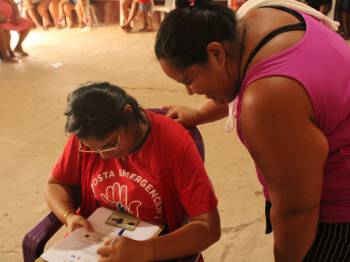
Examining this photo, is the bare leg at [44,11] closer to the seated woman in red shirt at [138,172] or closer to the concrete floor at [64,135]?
the concrete floor at [64,135]

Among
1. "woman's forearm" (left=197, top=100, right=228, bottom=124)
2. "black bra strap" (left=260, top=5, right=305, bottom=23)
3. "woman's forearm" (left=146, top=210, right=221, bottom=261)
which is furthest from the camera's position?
"woman's forearm" (left=197, top=100, right=228, bottom=124)

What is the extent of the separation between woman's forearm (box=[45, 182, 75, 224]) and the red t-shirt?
97 millimetres

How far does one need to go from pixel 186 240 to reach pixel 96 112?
1.52ft

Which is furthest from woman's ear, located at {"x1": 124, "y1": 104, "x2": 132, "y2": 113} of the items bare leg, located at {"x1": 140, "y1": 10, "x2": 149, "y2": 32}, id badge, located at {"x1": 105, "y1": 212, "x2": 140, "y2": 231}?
bare leg, located at {"x1": 140, "y1": 10, "x2": 149, "y2": 32}

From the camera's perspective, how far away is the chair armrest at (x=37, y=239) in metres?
1.49

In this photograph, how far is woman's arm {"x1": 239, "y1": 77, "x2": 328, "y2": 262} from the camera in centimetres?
87

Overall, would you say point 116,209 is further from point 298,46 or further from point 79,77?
point 79,77

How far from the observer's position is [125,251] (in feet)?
4.02

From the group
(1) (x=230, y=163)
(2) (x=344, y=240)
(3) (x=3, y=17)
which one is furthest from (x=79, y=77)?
(2) (x=344, y=240)

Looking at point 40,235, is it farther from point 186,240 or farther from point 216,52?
point 216,52

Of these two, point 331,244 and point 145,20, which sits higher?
point 331,244

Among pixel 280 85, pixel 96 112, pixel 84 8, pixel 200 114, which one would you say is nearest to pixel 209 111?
pixel 200 114

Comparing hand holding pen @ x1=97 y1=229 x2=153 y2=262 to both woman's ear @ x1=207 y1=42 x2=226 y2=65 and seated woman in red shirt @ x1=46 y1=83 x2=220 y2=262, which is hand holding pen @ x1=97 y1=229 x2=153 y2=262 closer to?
seated woman in red shirt @ x1=46 y1=83 x2=220 y2=262

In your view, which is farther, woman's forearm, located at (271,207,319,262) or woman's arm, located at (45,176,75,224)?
woman's arm, located at (45,176,75,224)
